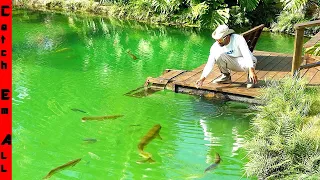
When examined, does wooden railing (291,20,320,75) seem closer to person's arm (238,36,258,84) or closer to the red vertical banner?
person's arm (238,36,258,84)

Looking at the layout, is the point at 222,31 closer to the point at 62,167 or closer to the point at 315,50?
the point at 315,50

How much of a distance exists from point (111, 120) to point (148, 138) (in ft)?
2.68

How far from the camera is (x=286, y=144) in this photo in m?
4.41

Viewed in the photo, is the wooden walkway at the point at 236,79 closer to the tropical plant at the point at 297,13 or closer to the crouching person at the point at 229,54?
the crouching person at the point at 229,54

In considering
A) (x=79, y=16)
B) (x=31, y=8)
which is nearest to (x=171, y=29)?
(x=79, y=16)

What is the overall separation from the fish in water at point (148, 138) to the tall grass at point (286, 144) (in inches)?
54.2

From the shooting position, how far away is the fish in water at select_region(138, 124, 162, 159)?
566 cm

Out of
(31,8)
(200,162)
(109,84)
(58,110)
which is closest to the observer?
(200,162)

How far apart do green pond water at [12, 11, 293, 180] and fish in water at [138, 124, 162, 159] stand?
0.21ft

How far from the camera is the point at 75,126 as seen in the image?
6535 millimetres

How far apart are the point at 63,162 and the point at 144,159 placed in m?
0.90

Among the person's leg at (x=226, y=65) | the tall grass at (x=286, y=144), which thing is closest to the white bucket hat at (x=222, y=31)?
the person's leg at (x=226, y=65)

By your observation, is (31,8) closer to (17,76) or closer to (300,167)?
(17,76)

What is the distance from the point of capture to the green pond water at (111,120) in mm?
5430
